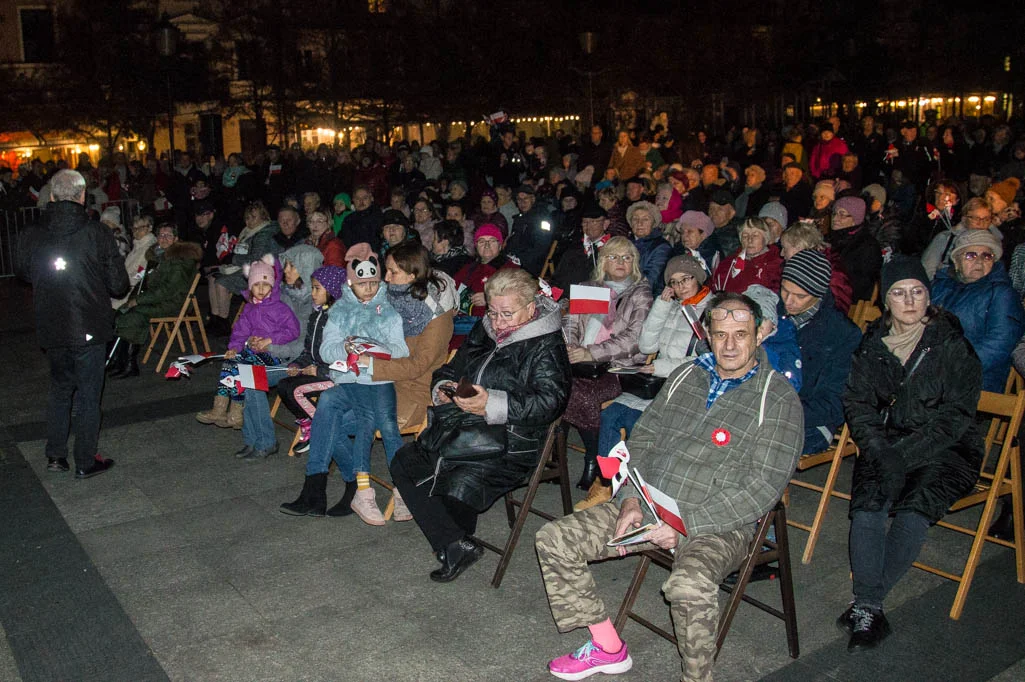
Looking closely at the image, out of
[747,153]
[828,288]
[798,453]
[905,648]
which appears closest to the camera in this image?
[798,453]

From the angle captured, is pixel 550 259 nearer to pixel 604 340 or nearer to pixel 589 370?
pixel 604 340

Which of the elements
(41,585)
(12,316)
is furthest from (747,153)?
(41,585)

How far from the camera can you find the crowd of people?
421 centimetres

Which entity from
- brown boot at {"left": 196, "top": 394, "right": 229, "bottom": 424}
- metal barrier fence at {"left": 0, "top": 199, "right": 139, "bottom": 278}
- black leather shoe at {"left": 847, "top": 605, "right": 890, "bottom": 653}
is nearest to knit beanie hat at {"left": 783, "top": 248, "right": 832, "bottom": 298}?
black leather shoe at {"left": 847, "top": 605, "right": 890, "bottom": 653}

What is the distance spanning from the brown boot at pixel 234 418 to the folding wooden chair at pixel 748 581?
4.40 meters

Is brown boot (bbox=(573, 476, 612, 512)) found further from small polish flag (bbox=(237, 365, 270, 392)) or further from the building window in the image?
the building window

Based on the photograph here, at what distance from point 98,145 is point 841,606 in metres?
35.6

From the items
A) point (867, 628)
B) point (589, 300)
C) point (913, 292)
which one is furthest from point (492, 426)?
point (913, 292)

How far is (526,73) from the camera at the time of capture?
29.8 meters

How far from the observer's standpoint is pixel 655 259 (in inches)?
333

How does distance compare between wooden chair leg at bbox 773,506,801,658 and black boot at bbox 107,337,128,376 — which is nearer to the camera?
wooden chair leg at bbox 773,506,801,658

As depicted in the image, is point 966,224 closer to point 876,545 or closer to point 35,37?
point 876,545

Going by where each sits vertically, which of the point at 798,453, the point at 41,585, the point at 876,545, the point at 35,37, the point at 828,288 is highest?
the point at 35,37

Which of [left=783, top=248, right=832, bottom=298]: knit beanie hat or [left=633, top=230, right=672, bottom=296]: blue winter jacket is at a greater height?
[left=783, top=248, right=832, bottom=298]: knit beanie hat
